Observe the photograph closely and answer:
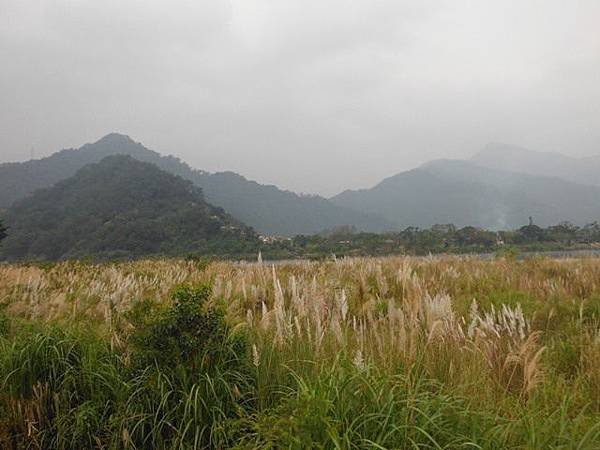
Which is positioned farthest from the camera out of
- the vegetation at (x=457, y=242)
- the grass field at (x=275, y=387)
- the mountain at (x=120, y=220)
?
the mountain at (x=120, y=220)

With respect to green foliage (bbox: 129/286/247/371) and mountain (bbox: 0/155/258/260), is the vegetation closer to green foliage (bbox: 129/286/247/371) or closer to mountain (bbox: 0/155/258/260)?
mountain (bbox: 0/155/258/260)

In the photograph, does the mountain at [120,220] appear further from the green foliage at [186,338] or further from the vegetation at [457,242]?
the green foliage at [186,338]

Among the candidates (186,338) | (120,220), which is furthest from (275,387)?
(120,220)

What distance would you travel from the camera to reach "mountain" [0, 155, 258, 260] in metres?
71.8

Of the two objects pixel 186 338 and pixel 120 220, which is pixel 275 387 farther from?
pixel 120 220

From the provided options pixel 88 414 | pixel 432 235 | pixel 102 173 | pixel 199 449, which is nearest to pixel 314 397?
pixel 199 449

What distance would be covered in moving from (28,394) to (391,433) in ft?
7.72

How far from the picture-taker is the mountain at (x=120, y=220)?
71.8m

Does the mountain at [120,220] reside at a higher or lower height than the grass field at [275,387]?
higher

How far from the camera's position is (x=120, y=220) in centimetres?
8719

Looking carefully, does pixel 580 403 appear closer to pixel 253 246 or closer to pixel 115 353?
pixel 115 353

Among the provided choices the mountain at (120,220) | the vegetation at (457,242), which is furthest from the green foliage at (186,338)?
the mountain at (120,220)

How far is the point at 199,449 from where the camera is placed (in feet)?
6.64

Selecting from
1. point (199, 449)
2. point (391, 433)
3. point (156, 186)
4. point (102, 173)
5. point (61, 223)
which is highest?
point (102, 173)
